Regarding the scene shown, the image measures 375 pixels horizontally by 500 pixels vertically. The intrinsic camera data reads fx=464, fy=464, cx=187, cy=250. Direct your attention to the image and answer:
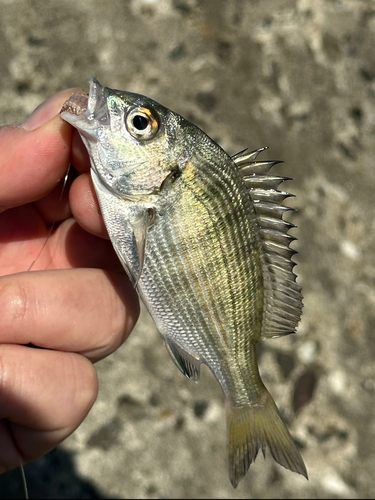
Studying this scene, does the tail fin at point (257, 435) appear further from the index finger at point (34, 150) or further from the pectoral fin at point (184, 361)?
the index finger at point (34, 150)

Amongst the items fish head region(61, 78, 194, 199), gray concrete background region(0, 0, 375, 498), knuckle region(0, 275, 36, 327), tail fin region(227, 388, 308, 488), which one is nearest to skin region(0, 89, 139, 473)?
knuckle region(0, 275, 36, 327)

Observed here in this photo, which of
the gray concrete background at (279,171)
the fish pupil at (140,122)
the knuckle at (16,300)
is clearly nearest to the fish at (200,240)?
the fish pupil at (140,122)

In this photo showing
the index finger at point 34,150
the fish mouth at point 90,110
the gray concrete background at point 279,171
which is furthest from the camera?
the gray concrete background at point 279,171

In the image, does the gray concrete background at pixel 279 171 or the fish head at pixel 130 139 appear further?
the gray concrete background at pixel 279 171

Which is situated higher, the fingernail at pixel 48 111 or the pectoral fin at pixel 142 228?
the fingernail at pixel 48 111

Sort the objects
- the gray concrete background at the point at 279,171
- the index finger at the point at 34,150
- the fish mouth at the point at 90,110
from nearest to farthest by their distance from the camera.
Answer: the fish mouth at the point at 90,110 → the index finger at the point at 34,150 → the gray concrete background at the point at 279,171

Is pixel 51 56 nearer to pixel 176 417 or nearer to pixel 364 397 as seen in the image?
pixel 176 417

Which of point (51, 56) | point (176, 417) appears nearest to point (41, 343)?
point (176, 417)
